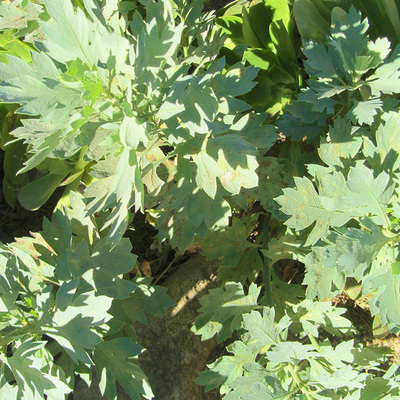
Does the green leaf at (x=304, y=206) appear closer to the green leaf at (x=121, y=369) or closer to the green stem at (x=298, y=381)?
the green stem at (x=298, y=381)

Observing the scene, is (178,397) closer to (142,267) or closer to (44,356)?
(142,267)

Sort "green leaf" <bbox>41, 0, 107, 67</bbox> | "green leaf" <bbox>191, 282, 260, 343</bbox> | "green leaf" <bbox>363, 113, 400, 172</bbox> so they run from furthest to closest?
1. "green leaf" <bbox>191, 282, 260, 343</bbox>
2. "green leaf" <bbox>363, 113, 400, 172</bbox>
3. "green leaf" <bbox>41, 0, 107, 67</bbox>

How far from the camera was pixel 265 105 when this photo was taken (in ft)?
5.57

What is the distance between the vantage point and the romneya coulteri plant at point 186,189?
971 mm

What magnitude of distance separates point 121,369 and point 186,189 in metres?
0.57

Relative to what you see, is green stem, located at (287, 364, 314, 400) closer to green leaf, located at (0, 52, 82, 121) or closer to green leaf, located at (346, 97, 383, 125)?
green leaf, located at (346, 97, 383, 125)

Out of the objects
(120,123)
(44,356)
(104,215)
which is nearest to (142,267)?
(104,215)

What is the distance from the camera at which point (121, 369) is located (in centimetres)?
131

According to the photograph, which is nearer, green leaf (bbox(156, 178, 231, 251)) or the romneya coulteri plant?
the romneya coulteri plant

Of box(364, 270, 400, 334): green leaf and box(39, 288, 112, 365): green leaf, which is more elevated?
box(39, 288, 112, 365): green leaf

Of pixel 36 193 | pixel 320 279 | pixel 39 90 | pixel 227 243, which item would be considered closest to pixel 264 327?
pixel 320 279

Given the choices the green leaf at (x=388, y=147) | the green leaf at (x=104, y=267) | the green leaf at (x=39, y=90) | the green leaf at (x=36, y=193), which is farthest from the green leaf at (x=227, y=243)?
the green leaf at (x=39, y=90)

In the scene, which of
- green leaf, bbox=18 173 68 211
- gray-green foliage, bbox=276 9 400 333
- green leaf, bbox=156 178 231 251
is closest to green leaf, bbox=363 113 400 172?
gray-green foliage, bbox=276 9 400 333

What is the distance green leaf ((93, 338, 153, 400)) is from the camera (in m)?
1.31
